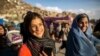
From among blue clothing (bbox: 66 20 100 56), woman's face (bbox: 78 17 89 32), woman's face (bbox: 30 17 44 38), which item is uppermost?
woman's face (bbox: 30 17 44 38)

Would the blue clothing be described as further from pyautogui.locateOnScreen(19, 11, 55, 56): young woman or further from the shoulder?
the shoulder

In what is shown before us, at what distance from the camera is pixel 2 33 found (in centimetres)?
686

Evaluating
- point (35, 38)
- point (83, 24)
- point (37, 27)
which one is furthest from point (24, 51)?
point (83, 24)

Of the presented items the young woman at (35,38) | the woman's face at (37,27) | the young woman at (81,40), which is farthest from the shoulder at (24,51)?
the young woman at (81,40)

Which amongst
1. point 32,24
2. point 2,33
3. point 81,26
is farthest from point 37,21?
point 2,33

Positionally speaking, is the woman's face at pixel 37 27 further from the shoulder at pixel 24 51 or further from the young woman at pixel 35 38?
the shoulder at pixel 24 51

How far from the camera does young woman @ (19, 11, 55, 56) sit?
11.8 feet

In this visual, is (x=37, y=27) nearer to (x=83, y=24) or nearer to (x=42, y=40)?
(x=42, y=40)

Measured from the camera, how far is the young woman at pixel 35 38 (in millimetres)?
3606

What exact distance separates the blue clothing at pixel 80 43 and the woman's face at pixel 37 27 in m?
1.85

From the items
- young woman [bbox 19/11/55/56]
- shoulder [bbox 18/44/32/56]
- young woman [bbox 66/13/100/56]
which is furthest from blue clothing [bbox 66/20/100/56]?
shoulder [bbox 18/44/32/56]

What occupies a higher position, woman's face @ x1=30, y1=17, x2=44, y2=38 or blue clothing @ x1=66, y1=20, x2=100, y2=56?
woman's face @ x1=30, y1=17, x2=44, y2=38

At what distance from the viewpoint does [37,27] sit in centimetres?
367

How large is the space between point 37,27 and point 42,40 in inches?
5.6
